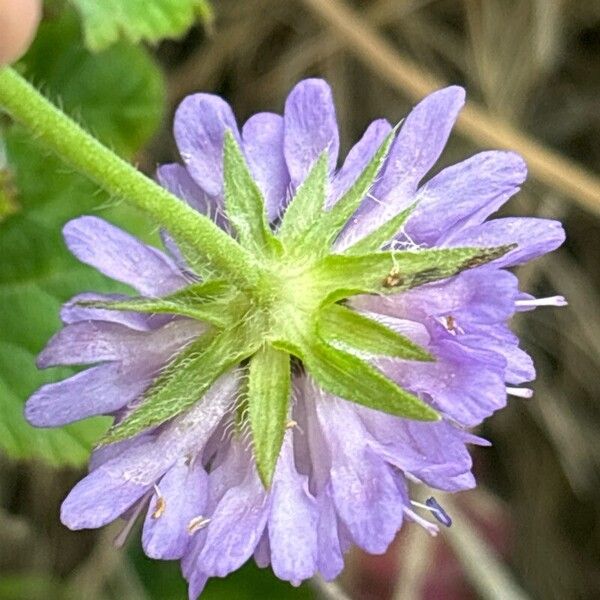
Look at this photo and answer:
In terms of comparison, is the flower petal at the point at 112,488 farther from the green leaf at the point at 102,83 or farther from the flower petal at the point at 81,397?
the green leaf at the point at 102,83

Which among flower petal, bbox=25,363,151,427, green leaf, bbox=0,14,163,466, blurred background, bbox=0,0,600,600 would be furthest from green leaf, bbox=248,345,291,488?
blurred background, bbox=0,0,600,600

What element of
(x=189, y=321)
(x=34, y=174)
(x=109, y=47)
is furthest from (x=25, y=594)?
(x=189, y=321)

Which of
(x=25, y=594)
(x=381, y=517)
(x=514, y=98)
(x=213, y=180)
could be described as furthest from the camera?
(x=514, y=98)

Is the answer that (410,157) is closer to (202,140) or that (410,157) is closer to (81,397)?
(202,140)

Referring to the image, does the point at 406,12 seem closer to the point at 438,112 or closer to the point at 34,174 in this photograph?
the point at 34,174

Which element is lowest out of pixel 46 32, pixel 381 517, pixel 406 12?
pixel 406 12

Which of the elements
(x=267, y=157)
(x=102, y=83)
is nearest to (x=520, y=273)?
(x=102, y=83)
